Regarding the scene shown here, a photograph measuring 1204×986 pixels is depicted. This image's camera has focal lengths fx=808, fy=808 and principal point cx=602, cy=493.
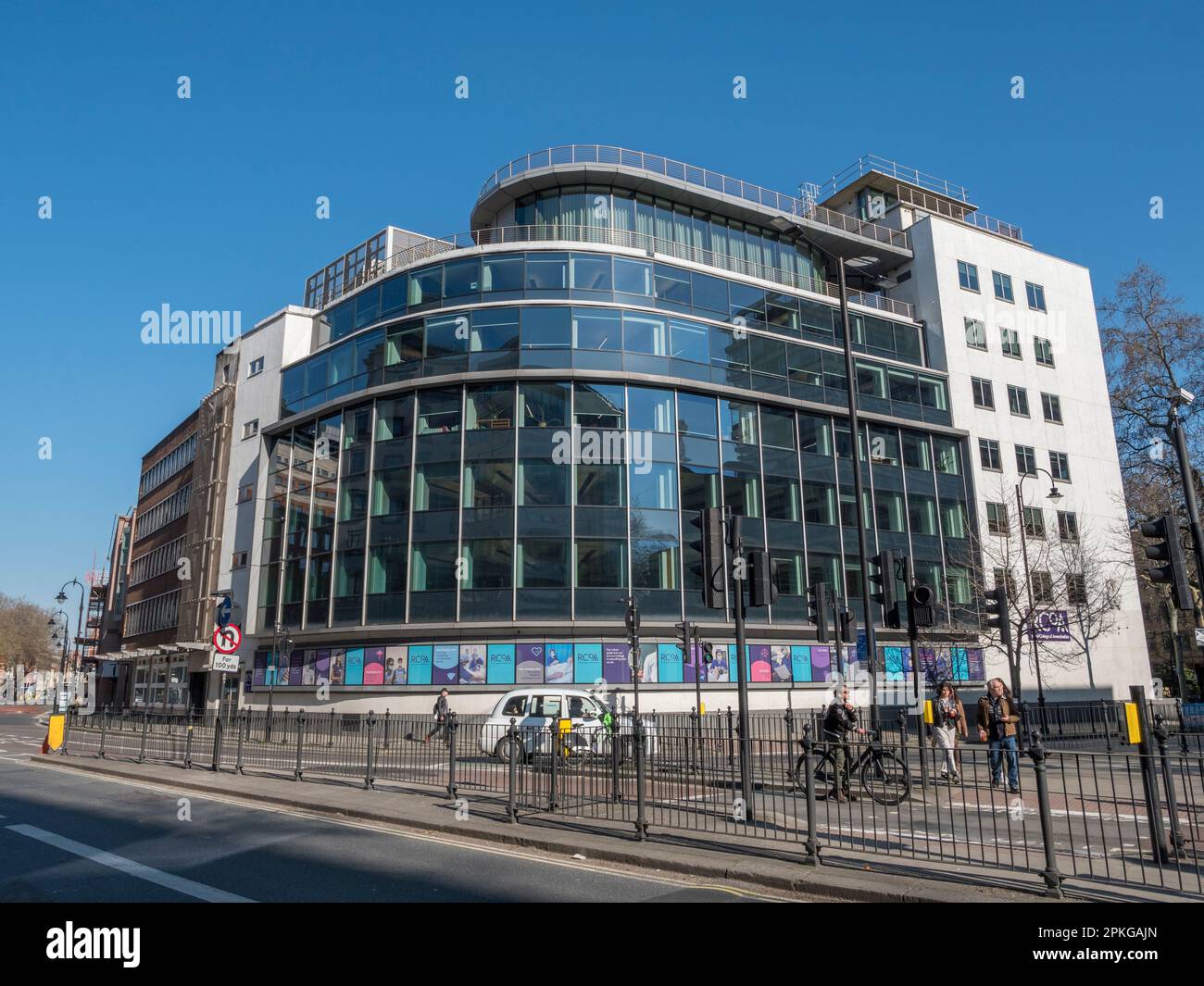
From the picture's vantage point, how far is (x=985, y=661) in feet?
127

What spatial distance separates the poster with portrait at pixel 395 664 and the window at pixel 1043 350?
1423 inches

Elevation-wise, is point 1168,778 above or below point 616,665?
below

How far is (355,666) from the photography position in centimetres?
3188

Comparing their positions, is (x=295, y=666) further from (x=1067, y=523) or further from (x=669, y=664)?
(x=1067, y=523)

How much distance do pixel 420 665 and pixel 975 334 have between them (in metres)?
32.3

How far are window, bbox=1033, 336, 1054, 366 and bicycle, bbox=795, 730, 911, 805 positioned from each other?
125ft

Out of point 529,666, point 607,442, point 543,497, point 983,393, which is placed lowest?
point 529,666

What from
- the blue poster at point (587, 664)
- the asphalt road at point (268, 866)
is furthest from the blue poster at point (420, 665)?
the asphalt road at point (268, 866)

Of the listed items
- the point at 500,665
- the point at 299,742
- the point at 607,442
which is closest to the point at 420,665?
the point at 500,665

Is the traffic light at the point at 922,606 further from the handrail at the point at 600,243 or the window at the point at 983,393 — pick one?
the window at the point at 983,393

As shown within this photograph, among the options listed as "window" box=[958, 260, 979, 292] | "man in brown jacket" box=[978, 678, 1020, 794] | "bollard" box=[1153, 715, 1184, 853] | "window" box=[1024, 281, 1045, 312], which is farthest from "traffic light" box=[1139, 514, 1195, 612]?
"window" box=[1024, 281, 1045, 312]
